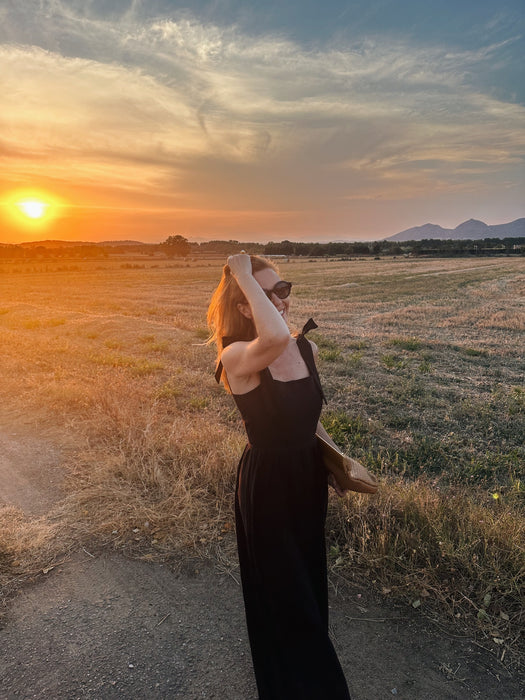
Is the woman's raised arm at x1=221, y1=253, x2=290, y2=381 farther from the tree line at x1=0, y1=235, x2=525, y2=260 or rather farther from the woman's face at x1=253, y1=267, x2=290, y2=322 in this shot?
the tree line at x1=0, y1=235, x2=525, y2=260

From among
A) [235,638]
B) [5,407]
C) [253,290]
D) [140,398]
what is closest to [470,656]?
[235,638]

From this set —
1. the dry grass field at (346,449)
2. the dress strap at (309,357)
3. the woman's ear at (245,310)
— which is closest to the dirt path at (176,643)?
the dry grass field at (346,449)

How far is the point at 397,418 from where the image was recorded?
734 cm

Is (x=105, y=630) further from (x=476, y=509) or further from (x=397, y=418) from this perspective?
(x=397, y=418)

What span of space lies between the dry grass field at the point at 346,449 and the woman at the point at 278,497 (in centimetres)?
109

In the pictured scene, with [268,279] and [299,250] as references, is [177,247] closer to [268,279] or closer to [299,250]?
[299,250]

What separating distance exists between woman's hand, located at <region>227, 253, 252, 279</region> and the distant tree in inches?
4007

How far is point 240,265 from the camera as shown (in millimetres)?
2398

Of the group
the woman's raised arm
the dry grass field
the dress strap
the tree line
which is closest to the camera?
the woman's raised arm

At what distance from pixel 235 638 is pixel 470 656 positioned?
1516 millimetres

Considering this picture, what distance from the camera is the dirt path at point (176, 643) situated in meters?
2.71

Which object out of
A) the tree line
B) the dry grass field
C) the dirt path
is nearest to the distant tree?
the tree line

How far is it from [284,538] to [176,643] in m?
1.22

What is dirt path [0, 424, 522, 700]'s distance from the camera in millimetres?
2715
